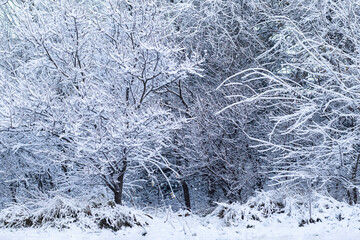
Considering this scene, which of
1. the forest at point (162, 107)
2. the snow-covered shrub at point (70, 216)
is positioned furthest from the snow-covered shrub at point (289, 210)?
the snow-covered shrub at point (70, 216)

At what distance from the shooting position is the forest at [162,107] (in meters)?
6.18

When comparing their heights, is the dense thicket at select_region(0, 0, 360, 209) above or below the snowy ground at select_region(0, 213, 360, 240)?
above

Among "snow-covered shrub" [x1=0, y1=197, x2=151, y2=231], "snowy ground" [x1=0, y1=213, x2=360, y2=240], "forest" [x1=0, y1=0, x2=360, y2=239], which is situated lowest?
"snowy ground" [x1=0, y1=213, x2=360, y2=240]

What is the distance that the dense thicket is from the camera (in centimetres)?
629

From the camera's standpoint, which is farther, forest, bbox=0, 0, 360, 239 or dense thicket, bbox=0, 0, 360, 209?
dense thicket, bbox=0, 0, 360, 209

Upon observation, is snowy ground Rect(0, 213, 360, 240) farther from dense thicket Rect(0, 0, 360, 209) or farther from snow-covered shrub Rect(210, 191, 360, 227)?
dense thicket Rect(0, 0, 360, 209)

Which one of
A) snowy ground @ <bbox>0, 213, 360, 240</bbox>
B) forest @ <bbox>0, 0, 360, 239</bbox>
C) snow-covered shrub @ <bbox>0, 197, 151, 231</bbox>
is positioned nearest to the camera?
snowy ground @ <bbox>0, 213, 360, 240</bbox>

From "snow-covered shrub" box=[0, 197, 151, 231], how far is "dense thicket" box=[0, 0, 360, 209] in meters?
0.60

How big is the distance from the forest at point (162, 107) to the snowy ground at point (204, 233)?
0.27 meters

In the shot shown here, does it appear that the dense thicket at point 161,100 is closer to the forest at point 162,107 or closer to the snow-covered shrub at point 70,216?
the forest at point 162,107

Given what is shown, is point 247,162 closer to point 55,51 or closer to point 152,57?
point 152,57

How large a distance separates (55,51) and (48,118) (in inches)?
60.6

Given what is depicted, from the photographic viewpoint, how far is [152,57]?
23.5 feet

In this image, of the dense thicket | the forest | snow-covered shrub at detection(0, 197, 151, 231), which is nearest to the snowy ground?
snow-covered shrub at detection(0, 197, 151, 231)
